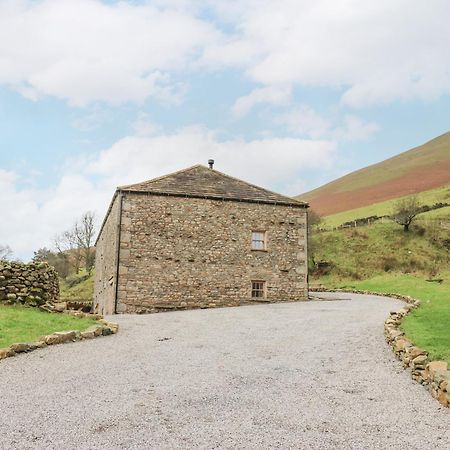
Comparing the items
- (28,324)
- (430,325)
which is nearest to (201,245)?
(28,324)

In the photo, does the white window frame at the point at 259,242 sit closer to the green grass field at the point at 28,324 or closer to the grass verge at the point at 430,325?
the grass verge at the point at 430,325

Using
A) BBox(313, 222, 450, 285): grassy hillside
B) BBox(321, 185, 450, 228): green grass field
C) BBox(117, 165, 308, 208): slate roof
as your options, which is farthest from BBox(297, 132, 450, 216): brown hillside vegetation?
BBox(117, 165, 308, 208): slate roof

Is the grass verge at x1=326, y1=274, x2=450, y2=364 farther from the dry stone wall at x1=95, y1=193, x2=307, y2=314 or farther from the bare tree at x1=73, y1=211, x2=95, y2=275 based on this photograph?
the bare tree at x1=73, y1=211, x2=95, y2=275

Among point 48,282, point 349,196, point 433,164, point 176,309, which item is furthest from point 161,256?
point 433,164

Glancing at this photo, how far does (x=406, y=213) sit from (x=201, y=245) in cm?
3436

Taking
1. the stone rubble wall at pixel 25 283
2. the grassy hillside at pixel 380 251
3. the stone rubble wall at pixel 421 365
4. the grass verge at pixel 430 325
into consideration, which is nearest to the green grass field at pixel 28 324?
the stone rubble wall at pixel 25 283

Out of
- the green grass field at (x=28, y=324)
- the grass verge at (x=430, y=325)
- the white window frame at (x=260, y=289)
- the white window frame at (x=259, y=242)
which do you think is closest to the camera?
the grass verge at (x=430, y=325)

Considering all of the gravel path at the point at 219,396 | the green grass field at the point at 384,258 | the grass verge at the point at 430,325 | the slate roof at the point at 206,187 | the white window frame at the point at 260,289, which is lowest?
the gravel path at the point at 219,396

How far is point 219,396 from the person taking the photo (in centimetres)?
775

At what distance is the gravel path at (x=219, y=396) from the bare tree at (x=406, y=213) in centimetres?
4045

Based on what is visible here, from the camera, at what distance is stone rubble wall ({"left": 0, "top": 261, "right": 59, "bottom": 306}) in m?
16.9

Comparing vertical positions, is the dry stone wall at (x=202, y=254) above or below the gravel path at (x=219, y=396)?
above

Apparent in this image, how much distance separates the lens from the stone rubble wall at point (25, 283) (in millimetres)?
16891

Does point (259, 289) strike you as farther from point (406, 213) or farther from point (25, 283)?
point (406, 213)
